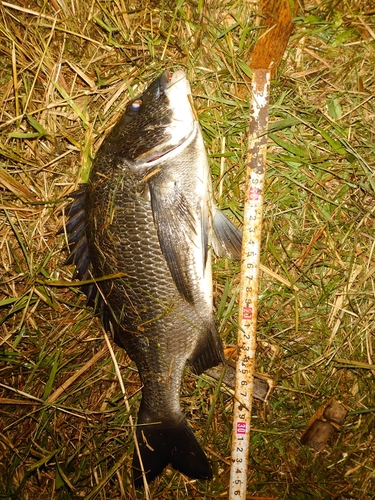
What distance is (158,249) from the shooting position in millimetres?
1969

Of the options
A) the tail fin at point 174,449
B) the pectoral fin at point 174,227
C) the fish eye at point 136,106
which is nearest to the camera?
the pectoral fin at point 174,227

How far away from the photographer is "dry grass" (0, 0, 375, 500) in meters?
2.26

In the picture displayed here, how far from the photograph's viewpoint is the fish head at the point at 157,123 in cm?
200

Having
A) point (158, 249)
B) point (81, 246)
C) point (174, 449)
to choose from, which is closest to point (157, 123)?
point (158, 249)

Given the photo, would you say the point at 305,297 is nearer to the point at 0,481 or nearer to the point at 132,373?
the point at 132,373

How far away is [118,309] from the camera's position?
2105 mm

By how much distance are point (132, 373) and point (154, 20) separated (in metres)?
2.31

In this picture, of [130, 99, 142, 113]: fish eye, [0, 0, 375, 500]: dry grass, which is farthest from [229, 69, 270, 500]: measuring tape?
[130, 99, 142, 113]: fish eye

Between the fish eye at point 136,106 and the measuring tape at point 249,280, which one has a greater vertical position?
the fish eye at point 136,106

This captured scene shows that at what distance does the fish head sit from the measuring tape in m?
0.42

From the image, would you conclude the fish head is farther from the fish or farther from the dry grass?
the dry grass

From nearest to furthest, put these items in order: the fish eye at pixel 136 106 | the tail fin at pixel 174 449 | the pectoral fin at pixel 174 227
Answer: the pectoral fin at pixel 174 227 < the fish eye at pixel 136 106 < the tail fin at pixel 174 449

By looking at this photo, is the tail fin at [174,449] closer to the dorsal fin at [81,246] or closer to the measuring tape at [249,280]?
the measuring tape at [249,280]

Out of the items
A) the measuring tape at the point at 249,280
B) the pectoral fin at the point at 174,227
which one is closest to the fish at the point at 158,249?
the pectoral fin at the point at 174,227
